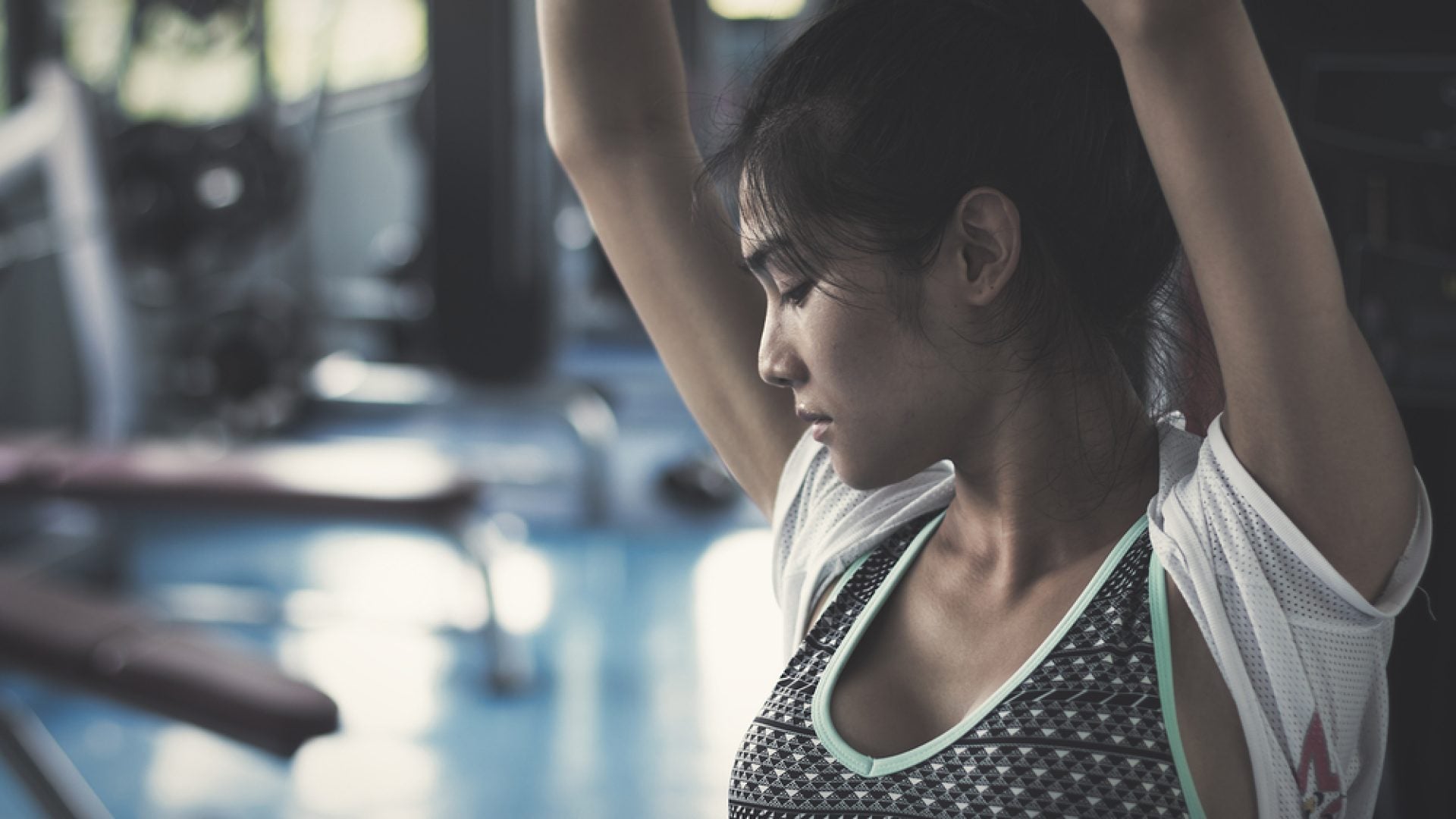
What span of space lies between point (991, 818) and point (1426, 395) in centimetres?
57

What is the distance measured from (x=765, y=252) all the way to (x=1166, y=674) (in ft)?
0.98

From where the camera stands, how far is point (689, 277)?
90 centimetres

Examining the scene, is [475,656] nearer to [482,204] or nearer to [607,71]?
[482,204]

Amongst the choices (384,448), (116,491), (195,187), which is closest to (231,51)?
(195,187)

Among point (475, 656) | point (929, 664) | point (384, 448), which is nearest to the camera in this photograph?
point (929, 664)

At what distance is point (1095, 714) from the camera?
68 cm

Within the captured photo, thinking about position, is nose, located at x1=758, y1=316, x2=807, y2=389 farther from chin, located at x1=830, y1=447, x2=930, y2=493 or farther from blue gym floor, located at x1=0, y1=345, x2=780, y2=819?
blue gym floor, located at x1=0, y1=345, x2=780, y2=819

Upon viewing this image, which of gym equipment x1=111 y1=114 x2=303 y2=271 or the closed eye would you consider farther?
gym equipment x1=111 y1=114 x2=303 y2=271

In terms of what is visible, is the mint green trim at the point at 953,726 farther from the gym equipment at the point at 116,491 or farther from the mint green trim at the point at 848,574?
the gym equipment at the point at 116,491

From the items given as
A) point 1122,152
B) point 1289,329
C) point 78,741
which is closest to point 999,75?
point 1122,152

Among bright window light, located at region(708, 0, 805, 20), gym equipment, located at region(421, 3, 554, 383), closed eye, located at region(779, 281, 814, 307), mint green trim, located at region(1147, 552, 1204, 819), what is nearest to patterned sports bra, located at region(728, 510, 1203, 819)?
mint green trim, located at region(1147, 552, 1204, 819)

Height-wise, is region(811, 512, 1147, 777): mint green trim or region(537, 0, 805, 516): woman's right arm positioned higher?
region(537, 0, 805, 516): woman's right arm

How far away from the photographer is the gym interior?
41.2 inches

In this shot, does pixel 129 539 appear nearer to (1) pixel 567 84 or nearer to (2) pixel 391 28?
(1) pixel 567 84
